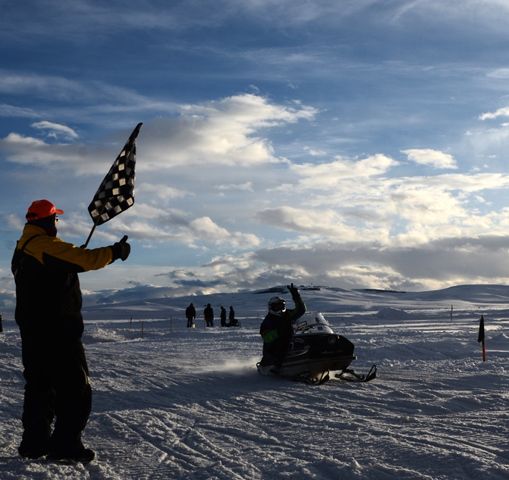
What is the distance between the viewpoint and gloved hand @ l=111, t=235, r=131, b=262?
15.0ft

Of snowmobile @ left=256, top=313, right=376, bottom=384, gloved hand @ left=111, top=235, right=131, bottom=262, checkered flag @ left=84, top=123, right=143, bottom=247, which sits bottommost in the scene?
snowmobile @ left=256, top=313, right=376, bottom=384

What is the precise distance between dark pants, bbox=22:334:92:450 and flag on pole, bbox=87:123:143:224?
145 centimetres

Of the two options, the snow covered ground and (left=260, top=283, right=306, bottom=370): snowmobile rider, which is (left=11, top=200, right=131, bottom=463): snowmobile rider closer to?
the snow covered ground

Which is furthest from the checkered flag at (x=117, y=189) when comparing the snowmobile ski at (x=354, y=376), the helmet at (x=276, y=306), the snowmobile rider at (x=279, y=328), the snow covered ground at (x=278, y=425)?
the snowmobile ski at (x=354, y=376)

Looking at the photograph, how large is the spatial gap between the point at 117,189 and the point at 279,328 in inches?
201

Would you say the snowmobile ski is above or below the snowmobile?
below

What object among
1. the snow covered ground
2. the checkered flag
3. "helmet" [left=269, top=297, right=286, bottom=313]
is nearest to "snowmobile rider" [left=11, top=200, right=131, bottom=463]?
the snow covered ground

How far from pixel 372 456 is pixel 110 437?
2.34 meters

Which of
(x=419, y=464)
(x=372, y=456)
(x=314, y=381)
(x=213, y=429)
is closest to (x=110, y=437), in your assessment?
(x=213, y=429)

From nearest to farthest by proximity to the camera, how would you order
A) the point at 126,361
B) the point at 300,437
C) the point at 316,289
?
the point at 300,437 < the point at 126,361 < the point at 316,289

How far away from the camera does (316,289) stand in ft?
486

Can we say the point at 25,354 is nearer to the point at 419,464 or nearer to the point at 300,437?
the point at 300,437

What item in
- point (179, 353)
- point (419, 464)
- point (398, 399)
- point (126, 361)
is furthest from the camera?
point (179, 353)

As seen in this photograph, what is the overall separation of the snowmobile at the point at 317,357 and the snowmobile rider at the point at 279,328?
154 millimetres
